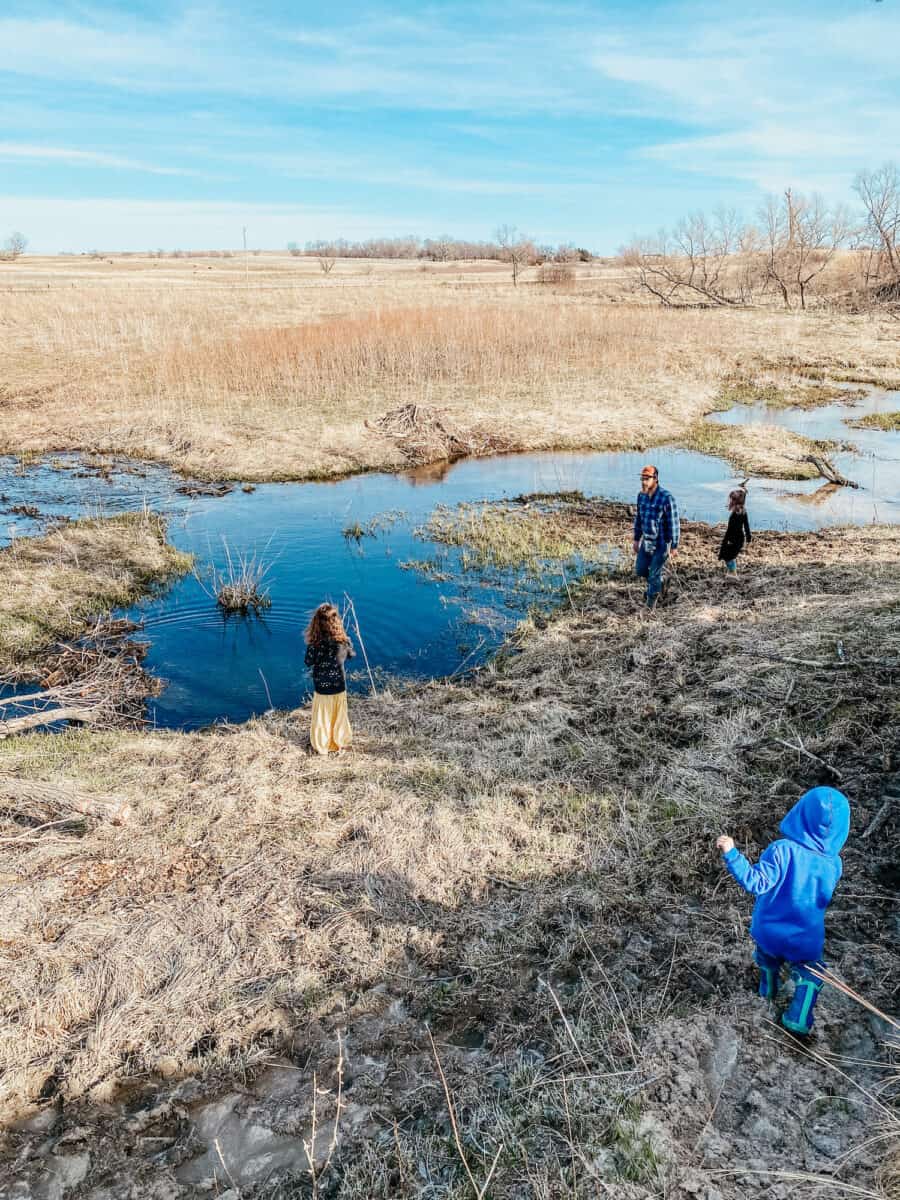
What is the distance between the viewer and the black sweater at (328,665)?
6.99m

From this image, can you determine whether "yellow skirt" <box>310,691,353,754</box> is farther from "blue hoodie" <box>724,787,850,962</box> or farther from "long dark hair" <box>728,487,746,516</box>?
"long dark hair" <box>728,487,746,516</box>

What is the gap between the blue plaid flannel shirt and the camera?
9.38 metres

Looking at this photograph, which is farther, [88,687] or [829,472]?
[829,472]

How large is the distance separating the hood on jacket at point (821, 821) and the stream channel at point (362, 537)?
5730mm

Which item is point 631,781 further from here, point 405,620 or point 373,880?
point 405,620

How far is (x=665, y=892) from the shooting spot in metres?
4.94

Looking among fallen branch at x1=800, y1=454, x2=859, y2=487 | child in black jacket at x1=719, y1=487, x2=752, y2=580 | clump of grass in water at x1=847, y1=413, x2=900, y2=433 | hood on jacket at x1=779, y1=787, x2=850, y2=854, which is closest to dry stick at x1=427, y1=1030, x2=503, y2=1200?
hood on jacket at x1=779, y1=787, x2=850, y2=854

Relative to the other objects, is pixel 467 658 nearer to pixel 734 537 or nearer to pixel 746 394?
pixel 734 537

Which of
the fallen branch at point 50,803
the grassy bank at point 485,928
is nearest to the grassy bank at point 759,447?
the grassy bank at point 485,928

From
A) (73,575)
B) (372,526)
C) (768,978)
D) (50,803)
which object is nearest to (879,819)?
(768,978)

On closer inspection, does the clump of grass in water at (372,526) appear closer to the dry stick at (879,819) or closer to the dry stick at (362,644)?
the dry stick at (362,644)

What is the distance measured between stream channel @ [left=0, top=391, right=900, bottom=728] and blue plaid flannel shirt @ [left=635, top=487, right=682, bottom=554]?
70.1 inches

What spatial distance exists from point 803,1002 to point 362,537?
10.9 m

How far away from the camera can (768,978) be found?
3.88 m
